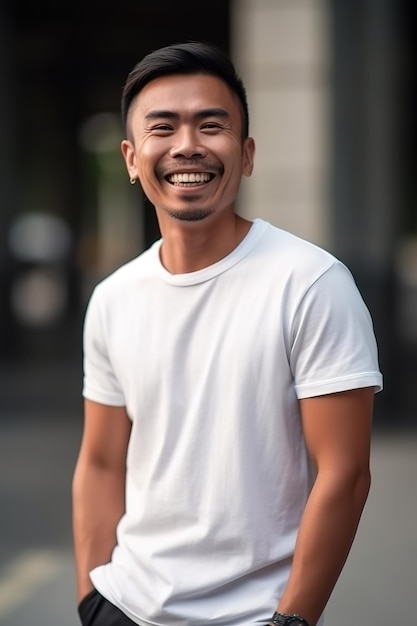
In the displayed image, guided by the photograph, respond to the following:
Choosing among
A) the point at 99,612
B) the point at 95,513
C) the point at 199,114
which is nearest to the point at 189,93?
the point at 199,114

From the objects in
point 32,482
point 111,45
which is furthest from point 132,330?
point 111,45

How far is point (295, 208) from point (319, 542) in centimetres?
854

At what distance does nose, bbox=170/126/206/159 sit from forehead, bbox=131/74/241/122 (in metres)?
0.04

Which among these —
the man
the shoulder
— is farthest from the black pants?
the shoulder

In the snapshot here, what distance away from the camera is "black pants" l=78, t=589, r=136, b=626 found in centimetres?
236

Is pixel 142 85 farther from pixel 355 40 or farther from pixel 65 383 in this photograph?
pixel 65 383

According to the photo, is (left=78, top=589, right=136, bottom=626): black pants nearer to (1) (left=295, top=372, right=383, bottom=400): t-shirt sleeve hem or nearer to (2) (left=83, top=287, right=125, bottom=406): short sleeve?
(2) (left=83, top=287, right=125, bottom=406): short sleeve

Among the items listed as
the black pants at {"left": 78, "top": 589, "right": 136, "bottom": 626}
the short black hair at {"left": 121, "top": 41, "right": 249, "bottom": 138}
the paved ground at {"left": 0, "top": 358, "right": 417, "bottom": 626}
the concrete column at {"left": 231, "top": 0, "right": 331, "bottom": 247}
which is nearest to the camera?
the short black hair at {"left": 121, "top": 41, "right": 249, "bottom": 138}

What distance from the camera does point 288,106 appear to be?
10.5 meters

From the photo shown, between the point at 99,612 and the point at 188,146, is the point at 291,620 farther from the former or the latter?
the point at 188,146

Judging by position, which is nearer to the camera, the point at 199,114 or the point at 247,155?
the point at 199,114

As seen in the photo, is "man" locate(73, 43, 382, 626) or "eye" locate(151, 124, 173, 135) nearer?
"man" locate(73, 43, 382, 626)

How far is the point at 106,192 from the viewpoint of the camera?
24016mm

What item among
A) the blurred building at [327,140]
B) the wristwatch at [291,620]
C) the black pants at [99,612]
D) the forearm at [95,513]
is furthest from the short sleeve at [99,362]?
the blurred building at [327,140]
